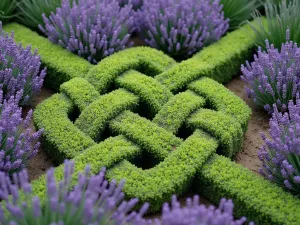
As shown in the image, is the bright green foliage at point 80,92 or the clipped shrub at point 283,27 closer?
the bright green foliage at point 80,92

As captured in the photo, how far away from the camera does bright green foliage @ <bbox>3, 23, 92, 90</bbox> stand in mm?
3787

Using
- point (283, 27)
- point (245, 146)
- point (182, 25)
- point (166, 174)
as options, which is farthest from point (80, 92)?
point (283, 27)

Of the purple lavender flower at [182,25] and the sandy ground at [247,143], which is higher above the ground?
the purple lavender flower at [182,25]

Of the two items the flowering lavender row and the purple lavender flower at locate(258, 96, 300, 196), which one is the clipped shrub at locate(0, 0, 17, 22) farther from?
the purple lavender flower at locate(258, 96, 300, 196)

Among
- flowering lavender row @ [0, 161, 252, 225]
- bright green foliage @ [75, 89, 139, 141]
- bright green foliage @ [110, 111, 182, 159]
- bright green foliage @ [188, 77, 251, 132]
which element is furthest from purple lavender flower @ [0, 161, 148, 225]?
bright green foliage @ [188, 77, 251, 132]

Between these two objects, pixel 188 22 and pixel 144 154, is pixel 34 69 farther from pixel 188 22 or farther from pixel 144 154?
pixel 188 22

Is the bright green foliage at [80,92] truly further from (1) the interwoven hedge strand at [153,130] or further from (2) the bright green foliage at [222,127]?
(2) the bright green foliage at [222,127]

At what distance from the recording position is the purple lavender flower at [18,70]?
11.0 feet

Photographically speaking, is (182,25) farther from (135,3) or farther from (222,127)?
(222,127)

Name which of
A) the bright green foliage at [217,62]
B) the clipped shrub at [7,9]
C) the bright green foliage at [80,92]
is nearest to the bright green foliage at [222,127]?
the bright green foliage at [217,62]

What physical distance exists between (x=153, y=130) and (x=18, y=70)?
119 cm

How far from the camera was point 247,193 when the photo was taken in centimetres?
283

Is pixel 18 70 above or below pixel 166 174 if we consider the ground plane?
above

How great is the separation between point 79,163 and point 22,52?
3.90 feet
